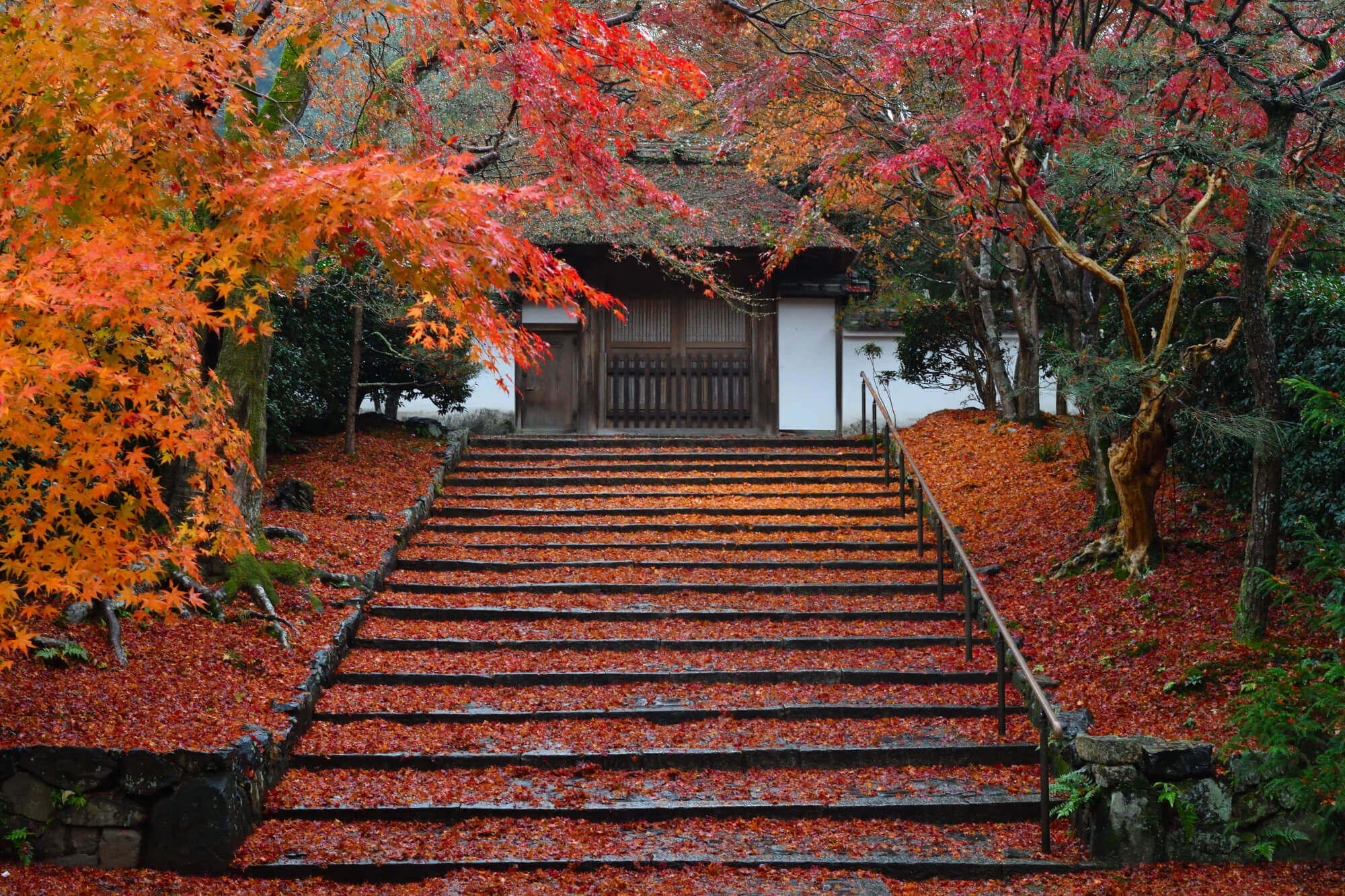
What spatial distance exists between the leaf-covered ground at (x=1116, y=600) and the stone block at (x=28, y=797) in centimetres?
643

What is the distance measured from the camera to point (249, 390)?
9227 mm

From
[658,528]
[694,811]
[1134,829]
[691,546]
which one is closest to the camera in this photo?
[1134,829]

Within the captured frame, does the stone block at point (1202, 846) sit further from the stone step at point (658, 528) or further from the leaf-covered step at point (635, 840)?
the stone step at point (658, 528)

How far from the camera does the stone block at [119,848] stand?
5.99 meters

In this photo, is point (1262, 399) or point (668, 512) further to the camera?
point (668, 512)

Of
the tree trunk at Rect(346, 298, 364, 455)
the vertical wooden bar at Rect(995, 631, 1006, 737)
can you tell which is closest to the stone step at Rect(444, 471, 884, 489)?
the tree trunk at Rect(346, 298, 364, 455)

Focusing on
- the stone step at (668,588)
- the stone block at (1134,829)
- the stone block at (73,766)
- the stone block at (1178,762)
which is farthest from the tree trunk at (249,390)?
the stone block at (1178,762)

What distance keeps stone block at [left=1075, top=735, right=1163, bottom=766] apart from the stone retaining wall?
16.2ft

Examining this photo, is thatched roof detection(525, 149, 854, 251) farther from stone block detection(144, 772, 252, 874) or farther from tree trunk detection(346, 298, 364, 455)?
stone block detection(144, 772, 252, 874)

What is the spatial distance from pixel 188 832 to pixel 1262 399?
7467 millimetres

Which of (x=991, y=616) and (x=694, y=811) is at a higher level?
(x=991, y=616)

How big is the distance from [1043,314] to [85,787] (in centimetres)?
1591

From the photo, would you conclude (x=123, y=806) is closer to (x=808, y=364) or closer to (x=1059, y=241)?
(x=1059, y=241)

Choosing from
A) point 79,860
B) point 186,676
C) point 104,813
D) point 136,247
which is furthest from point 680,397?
point 136,247
